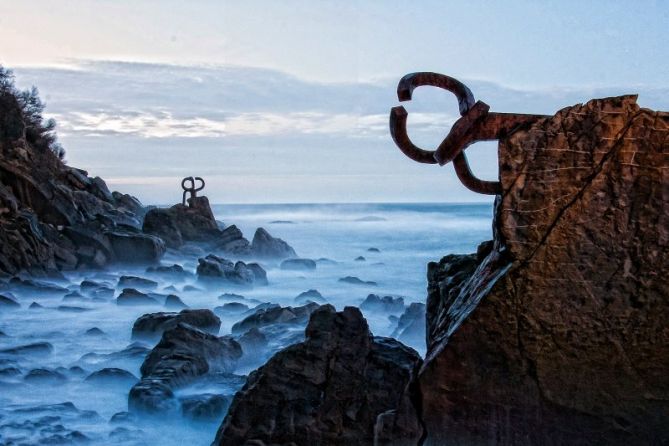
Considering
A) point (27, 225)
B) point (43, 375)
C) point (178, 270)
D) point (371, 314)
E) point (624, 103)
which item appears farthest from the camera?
point (178, 270)

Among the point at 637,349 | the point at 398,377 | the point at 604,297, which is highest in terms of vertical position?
the point at 604,297

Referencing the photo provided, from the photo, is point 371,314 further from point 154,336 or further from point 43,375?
point 43,375

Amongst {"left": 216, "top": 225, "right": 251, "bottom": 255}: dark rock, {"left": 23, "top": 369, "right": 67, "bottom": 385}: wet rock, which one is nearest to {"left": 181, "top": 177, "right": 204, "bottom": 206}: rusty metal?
{"left": 216, "top": 225, "right": 251, "bottom": 255}: dark rock

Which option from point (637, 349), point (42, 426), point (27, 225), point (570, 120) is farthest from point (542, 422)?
point (27, 225)

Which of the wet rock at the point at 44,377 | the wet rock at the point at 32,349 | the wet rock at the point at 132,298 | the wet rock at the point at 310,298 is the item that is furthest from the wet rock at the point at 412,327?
the wet rock at the point at 132,298

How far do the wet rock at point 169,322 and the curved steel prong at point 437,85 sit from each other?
18.6 ft

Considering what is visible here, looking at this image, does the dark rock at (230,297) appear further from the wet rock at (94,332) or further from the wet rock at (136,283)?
the wet rock at (94,332)

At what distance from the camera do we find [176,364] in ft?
18.3

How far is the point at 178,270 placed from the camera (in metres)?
12.4

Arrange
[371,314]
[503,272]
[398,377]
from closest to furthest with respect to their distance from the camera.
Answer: [503,272] → [398,377] → [371,314]

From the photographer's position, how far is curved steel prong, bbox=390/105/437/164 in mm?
1893

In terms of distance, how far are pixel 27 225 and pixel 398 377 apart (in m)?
9.80

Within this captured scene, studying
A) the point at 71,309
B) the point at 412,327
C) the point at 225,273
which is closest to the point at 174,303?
the point at 71,309

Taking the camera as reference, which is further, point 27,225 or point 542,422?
point 27,225
